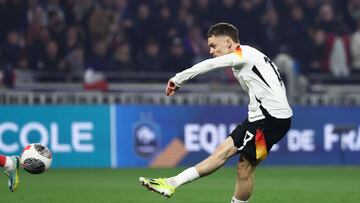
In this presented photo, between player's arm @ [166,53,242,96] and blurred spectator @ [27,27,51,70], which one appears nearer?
player's arm @ [166,53,242,96]

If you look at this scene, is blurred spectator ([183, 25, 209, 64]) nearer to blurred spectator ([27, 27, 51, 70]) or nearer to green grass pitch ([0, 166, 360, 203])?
blurred spectator ([27, 27, 51, 70])

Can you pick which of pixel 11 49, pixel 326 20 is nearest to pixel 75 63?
pixel 11 49

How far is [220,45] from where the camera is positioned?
32.2 ft

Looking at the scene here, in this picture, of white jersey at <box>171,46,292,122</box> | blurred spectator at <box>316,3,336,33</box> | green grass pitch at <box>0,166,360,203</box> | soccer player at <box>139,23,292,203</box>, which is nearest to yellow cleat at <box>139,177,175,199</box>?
soccer player at <box>139,23,292,203</box>

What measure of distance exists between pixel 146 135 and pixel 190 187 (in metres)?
5.11

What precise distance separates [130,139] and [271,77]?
9623 mm

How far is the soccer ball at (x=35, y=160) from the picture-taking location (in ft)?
34.8

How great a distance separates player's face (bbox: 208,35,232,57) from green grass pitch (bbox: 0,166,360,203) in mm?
2547

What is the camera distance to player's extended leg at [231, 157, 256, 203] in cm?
979

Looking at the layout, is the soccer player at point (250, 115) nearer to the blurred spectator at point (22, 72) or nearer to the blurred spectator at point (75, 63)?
the blurred spectator at point (22, 72)

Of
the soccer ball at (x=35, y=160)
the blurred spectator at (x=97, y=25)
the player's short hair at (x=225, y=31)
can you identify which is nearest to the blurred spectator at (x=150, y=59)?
the blurred spectator at (x=97, y=25)

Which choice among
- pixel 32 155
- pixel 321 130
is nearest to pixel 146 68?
pixel 321 130

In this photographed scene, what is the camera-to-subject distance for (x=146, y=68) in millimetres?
21000

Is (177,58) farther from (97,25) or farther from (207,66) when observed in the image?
(207,66)
